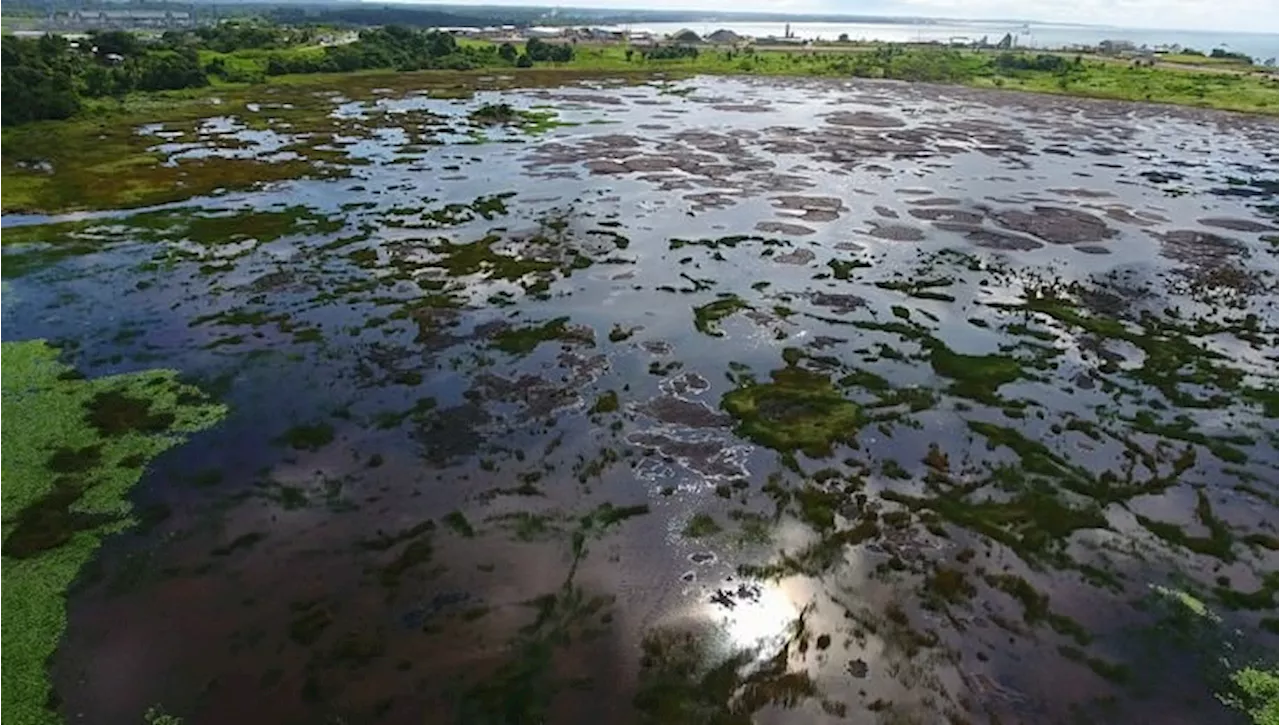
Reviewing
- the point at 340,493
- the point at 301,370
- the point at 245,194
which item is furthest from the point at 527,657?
the point at 245,194

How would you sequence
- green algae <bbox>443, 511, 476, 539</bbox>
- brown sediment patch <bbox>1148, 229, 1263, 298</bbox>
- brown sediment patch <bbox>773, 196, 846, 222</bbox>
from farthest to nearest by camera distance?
brown sediment patch <bbox>773, 196, 846, 222</bbox> < brown sediment patch <bbox>1148, 229, 1263, 298</bbox> < green algae <bbox>443, 511, 476, 539</bbox>

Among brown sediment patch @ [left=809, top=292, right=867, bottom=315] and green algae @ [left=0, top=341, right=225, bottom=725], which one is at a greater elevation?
brown sediment patch @ [left=809, top=292, right=867, bottom=315]

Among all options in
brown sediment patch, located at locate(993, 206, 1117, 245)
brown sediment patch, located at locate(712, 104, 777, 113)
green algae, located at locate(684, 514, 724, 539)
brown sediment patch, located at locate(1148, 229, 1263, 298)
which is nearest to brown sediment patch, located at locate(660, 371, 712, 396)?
green algae, located at locate(684, 514, 724, 539)

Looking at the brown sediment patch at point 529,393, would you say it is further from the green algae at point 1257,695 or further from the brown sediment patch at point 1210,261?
the brown sediment patch at point 1210,261

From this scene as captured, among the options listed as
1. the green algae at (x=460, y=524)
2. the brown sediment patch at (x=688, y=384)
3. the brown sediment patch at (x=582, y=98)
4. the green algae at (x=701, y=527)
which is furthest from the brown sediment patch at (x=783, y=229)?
the brown sediment patch at (x=582, y=98)

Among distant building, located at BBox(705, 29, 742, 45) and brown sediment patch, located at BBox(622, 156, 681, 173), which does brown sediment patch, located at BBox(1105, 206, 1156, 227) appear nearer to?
brown sediment patch, located at BBox(622, 156, 681, 173)

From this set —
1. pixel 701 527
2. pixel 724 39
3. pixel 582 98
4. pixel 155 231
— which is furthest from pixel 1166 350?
pixel 724 39

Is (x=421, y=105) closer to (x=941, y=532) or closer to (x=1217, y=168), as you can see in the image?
(x=1217, y=168)

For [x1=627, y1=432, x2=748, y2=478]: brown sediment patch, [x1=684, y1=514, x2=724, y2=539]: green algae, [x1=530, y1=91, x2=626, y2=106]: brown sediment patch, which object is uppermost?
[x1=530, y1=91, x2=626, y2=106]: brown sediment patch
